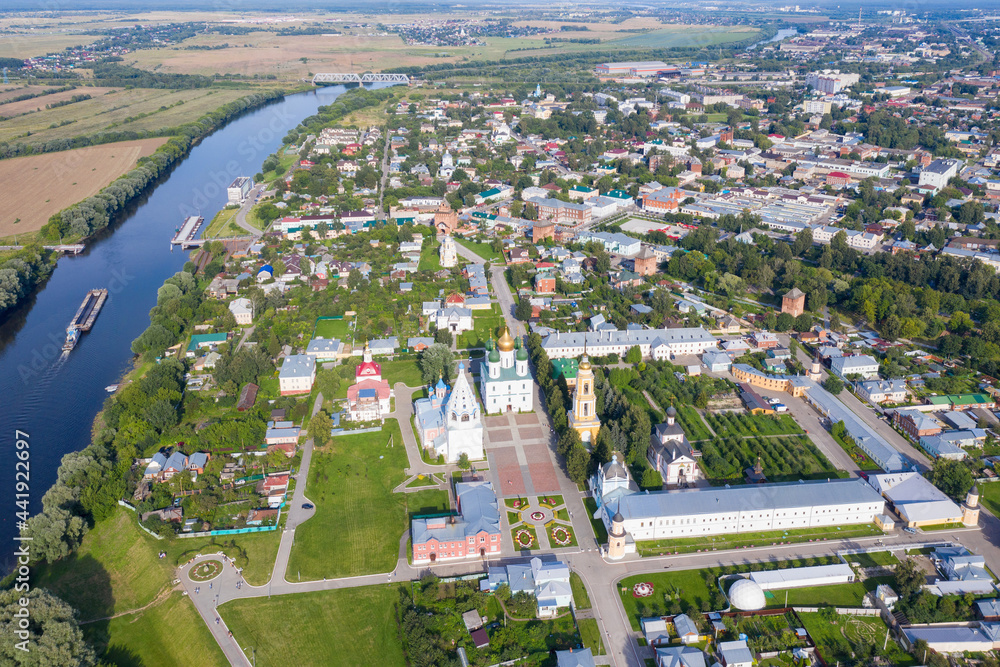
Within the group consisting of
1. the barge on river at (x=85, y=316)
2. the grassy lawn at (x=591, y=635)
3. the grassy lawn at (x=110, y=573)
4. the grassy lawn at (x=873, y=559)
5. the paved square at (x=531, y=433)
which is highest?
the grassy lawn at (x=110, y=573)

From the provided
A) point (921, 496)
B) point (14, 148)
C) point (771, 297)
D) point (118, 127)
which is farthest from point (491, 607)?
point (118, 127)

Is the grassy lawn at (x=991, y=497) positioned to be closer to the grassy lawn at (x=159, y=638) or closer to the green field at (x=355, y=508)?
the green field at (x=355, y=508)

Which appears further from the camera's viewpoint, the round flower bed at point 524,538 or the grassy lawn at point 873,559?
the round flower bed at point 524,538

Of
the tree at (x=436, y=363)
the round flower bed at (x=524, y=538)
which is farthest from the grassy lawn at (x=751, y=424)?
the tree at (x=436, y=363)

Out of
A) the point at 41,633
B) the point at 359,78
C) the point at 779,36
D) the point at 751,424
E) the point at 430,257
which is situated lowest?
the point at 779,36

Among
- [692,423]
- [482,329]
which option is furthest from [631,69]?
[692,423]

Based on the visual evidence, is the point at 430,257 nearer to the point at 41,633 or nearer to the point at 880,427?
the point at 880,427

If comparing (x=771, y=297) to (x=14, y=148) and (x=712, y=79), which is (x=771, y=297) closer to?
(x=14, y=148)

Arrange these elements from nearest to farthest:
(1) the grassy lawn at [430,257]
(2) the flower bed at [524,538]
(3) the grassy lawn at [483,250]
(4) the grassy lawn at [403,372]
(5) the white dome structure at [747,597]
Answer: (5) the white dome structure at [747,597]
(2) the flower bed at [524,538]
(4) the grassy lawn at [403,372]
(1) the grassy lawn at [430,257]
(3) the grassy lawn at [483,250]
